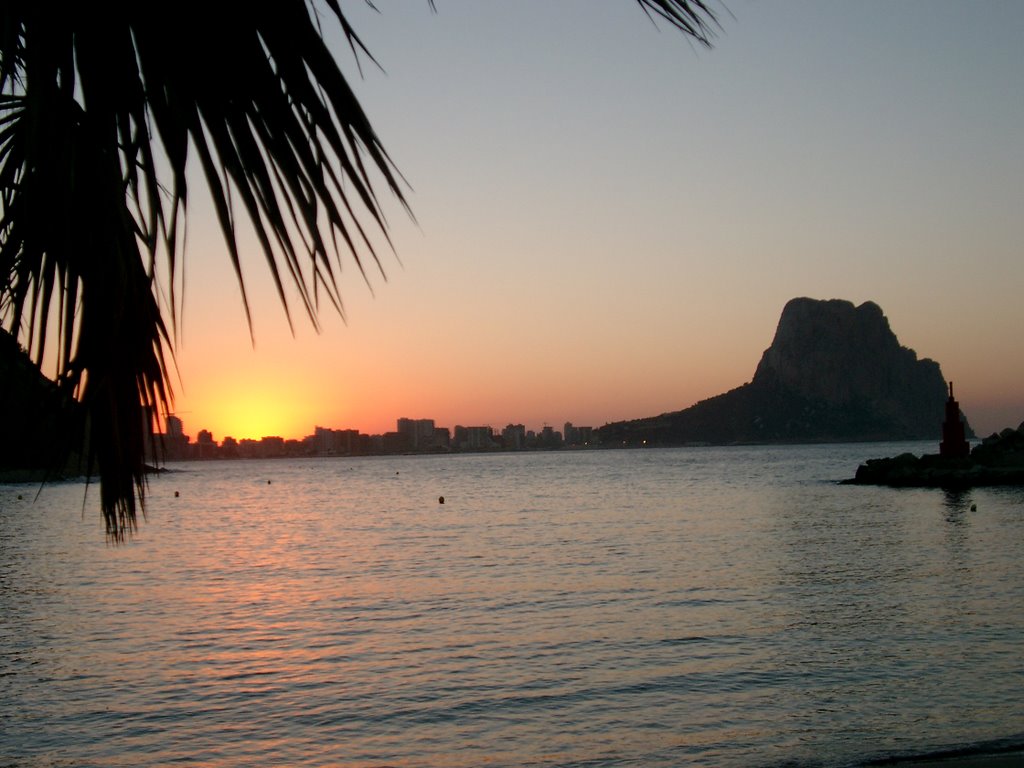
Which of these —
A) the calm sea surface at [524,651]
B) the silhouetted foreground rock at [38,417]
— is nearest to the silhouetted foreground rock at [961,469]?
the calm sea surface at [524,651]

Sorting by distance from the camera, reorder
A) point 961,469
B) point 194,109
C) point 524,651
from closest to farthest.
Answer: point 194,109
point 524,651
point 961,469

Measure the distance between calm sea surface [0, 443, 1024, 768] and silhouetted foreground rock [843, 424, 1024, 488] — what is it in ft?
88.3

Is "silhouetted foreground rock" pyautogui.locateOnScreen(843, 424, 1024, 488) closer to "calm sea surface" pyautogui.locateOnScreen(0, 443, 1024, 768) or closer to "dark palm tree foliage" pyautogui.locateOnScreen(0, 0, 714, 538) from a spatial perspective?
"calm sea surface" pyautogui.locateOnScreen(0, 443, 1024, 768)

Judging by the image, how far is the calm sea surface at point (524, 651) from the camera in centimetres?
1135

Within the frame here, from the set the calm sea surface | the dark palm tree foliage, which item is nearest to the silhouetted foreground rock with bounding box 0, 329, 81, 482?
the dark palm tree foliage

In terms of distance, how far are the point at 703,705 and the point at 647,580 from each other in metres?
12.5

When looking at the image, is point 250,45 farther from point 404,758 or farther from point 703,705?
point 703,705

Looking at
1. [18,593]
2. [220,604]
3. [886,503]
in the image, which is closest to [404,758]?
[220,604]

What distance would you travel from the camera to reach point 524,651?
16.3 m

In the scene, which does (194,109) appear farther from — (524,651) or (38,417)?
(524,651)

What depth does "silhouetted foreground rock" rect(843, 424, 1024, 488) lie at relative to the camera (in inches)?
2440

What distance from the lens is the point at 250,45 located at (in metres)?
1.42

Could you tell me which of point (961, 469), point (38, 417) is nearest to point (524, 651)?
point (38, 417)

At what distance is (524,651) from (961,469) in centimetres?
5508
